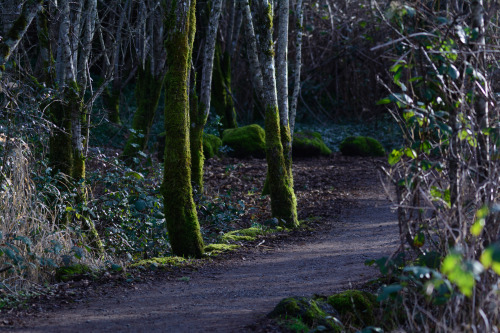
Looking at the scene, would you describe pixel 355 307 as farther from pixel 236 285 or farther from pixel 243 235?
pixel 243 235

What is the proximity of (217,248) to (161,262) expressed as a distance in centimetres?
134

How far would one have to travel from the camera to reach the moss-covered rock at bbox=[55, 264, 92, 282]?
6186 mm

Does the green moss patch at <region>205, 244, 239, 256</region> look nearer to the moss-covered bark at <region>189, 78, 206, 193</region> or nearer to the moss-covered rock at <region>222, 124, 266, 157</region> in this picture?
the moss-covered bark at <region>189, 78, 206, 193</region>

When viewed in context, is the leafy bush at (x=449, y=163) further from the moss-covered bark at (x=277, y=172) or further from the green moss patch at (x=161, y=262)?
the moss-covered bark at (x=277, y=172)

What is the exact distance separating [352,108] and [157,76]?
11895mm

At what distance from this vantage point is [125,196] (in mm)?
8359

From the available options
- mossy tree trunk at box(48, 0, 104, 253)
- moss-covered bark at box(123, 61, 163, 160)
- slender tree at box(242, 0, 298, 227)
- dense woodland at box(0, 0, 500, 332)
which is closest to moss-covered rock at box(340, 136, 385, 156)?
dense woodland at box(0, 0, 500, 332)

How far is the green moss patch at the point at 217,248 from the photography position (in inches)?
316

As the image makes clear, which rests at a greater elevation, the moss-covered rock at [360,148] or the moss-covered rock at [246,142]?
the moss-covered rock at [246,142]

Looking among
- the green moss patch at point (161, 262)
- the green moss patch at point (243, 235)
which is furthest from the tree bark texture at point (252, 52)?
the green moss patch at point (161, 262)

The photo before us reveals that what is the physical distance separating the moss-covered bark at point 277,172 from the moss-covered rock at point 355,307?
4.57 metres

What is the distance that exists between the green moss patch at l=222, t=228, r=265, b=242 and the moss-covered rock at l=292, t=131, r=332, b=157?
9313mm

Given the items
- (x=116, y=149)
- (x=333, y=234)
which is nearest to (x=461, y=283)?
(x=333, y=234)

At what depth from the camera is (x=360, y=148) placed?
19.5m
